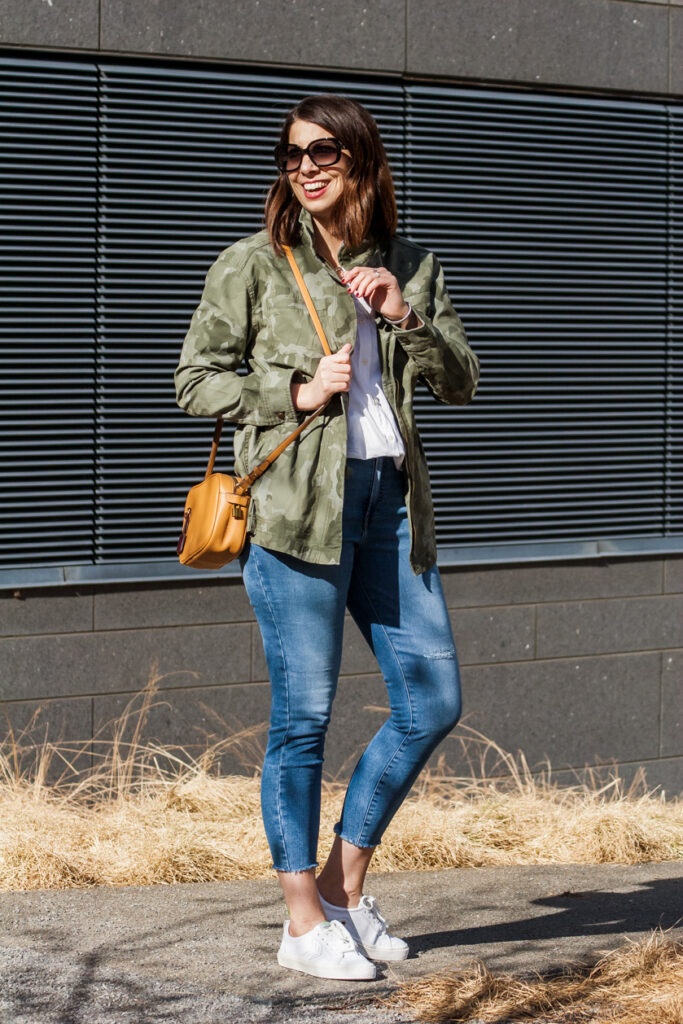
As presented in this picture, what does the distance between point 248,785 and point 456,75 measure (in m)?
3.02

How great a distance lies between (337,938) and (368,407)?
1272 mm

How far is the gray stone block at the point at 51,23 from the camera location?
5.02 metres

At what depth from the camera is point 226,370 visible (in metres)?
3.26

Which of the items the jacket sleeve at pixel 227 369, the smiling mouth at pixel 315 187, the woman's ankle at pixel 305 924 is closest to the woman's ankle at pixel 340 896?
the woman's ankle at pixel 305 924

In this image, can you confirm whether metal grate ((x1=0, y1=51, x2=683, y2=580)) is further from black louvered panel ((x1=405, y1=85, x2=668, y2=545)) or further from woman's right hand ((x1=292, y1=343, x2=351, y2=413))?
woman's right hand ((x1=292, y1=343, x2=351, y2=413))

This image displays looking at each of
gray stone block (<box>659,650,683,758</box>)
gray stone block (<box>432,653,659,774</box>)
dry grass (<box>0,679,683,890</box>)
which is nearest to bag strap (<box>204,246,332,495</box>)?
dry grass (<box>0,679,683,890</box>)

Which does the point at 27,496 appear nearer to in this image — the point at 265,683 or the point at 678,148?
the point at 265,683

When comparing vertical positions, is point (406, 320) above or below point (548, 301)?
below

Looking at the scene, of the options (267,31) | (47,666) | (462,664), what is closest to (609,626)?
(462,664)

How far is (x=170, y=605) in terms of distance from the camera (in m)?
5.36

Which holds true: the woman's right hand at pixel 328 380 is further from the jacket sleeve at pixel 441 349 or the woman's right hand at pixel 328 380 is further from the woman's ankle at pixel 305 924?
the woman's ankle at pixel 305 924

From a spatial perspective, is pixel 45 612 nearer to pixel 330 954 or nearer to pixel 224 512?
pixel 224 512

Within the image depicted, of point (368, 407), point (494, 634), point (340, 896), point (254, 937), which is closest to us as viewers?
point (368, 407)

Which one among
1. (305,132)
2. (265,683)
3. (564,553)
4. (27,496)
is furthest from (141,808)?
(305,132)
